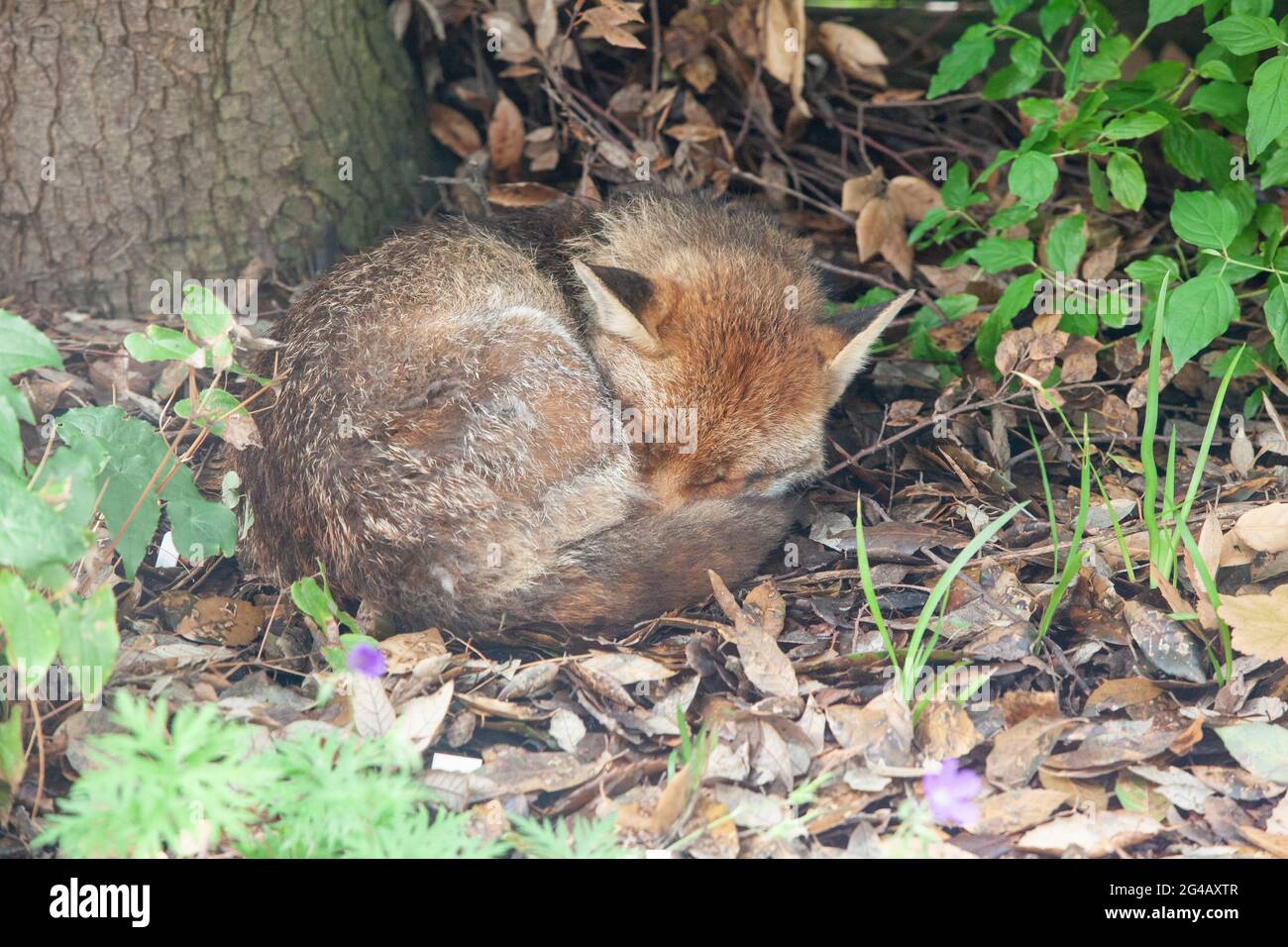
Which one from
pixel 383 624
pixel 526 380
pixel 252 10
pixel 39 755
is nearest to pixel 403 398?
pixel 526 380

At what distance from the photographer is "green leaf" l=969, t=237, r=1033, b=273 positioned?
4551mm

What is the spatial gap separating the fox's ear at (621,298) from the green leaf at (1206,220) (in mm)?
2022

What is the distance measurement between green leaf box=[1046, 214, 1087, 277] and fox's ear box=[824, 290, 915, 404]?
0.64m

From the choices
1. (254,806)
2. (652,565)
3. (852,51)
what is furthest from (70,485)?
(852,51)

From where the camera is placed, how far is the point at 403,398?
4.17 m

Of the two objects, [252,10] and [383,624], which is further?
[252,10]

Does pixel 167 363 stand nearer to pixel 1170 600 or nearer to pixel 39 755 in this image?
pixel 39 755

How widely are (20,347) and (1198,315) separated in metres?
3.79

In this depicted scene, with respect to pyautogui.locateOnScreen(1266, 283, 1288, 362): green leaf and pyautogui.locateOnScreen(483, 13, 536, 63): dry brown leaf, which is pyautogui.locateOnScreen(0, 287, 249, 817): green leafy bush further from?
pyautogui.locateOnScreen(1266, 283, 1288, 362): green leaf

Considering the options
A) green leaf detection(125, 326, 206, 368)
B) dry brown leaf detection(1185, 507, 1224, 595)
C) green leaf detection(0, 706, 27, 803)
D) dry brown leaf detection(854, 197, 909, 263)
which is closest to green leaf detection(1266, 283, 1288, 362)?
dry brown leaf detection(1185, 507, 1224, 595)

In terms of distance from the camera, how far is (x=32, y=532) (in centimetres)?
270

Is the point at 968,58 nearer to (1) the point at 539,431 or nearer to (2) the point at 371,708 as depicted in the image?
(1) the point at 539,431

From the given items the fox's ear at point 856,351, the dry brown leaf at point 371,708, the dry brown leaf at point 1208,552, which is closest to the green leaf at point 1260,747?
the dry brown leaf at point 1208,552

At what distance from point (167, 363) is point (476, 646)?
2.26m
